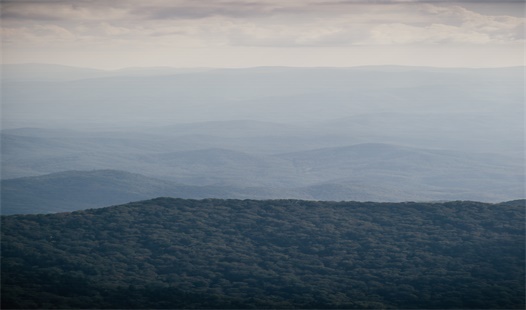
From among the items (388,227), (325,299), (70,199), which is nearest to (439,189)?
(70,199)

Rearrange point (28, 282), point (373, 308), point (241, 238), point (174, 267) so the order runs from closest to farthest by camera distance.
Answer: point (373, 308) → point (28, 282) → point (174, 267) → point (241, 238)

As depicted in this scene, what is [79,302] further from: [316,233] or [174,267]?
[316,233]

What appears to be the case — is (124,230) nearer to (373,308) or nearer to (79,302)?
(79,302)

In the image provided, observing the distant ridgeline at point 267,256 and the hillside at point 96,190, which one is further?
the hillside at point 96,190

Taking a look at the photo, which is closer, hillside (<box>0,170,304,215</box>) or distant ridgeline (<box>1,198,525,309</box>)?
distant ridgeline (<box>1,198,525,309</box>)

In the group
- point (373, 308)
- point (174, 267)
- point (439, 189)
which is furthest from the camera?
point (439, 189)

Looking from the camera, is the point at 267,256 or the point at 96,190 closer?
the point at 267,256

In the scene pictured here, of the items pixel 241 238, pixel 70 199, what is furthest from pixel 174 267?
pixel 70 199

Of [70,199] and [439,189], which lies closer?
[70,199]
